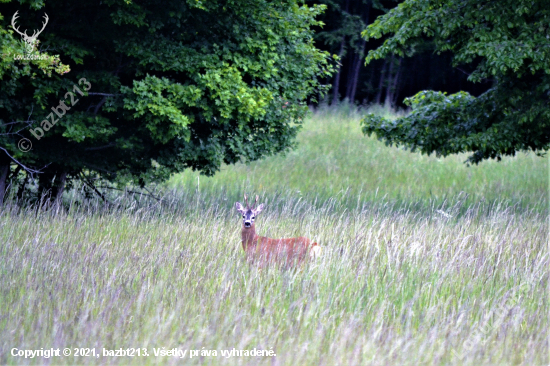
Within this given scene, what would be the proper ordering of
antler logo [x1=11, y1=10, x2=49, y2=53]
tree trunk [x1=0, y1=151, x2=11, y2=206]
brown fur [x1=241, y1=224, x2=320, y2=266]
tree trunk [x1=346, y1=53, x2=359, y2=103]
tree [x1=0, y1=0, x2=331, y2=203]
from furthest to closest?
tree trunk [x1=346, y1=53, x2=359, y2=103], tree trunk [x1=0, y1=151, x2=11, y2=206], tree [x1=0, y1=0, x2=331, y2=203], antler logo [x1=11, y1=10, x2=49, y2=53], brown fur [x1=241, y1=224, x2=320, y2=266]

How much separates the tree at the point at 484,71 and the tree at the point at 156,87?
1921 mm

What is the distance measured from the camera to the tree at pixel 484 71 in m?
9.48

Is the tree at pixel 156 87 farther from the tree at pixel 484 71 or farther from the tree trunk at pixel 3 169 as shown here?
the tree at pixel 484 71

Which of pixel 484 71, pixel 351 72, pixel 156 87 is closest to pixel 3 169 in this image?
pixel 156 87

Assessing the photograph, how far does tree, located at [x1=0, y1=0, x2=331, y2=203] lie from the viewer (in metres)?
8.89

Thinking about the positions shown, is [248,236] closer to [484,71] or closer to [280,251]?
[280,251]

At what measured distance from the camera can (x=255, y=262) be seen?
19.4ft

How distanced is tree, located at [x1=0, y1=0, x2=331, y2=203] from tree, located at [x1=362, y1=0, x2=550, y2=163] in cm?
192

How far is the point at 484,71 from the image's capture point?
→ 427 inches

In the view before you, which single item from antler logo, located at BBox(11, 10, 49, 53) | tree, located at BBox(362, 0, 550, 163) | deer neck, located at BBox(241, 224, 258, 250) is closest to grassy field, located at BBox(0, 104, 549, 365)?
deer neck, located at BBox(241, 224, 258, 250)

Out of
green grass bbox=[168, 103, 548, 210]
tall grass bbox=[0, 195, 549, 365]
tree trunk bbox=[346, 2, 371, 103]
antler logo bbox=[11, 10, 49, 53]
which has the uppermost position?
tree trunk bbox=[346, 2, 371, 103]

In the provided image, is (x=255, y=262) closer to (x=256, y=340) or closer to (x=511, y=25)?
(x=256, y=340)

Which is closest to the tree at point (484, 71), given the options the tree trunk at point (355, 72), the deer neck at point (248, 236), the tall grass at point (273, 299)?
the tall grass at point (273, 299)

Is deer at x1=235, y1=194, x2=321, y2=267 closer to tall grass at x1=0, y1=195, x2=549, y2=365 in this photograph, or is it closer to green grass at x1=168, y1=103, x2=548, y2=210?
tall grass at x1=0, y1=195, x2=549, y2=365
